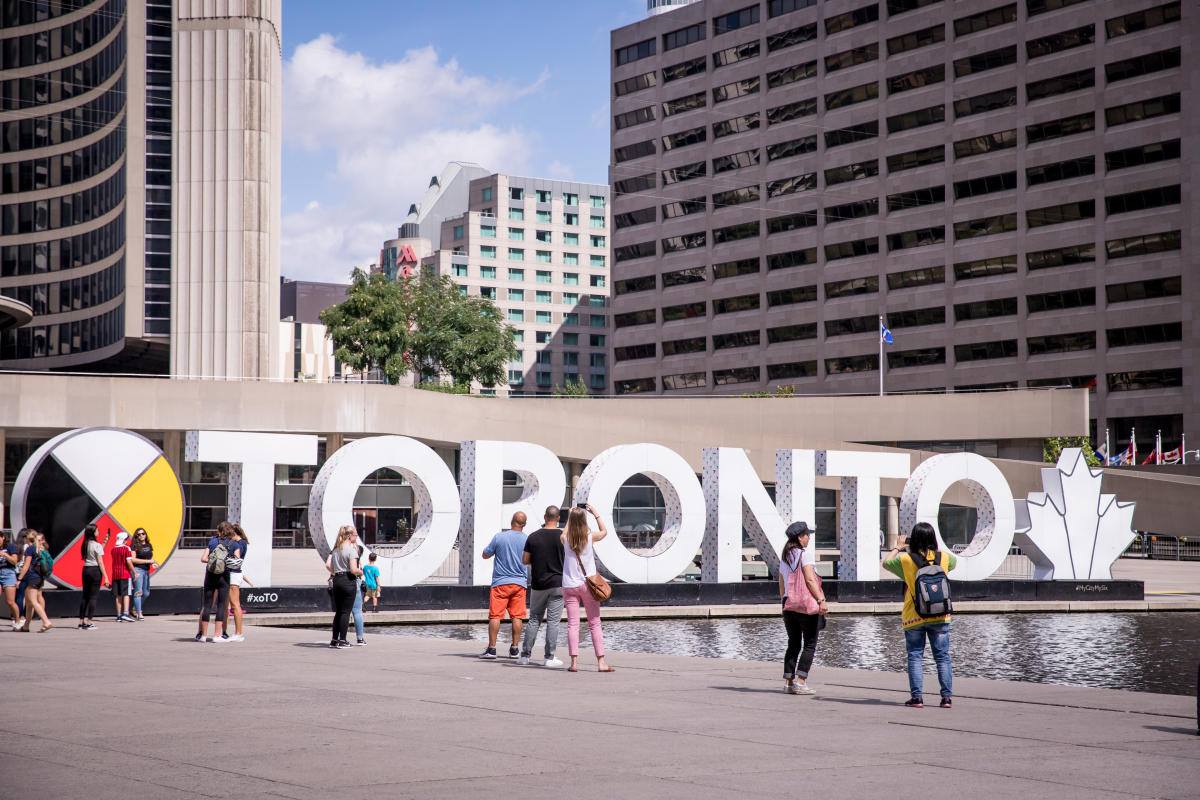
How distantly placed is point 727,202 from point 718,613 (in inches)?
3374

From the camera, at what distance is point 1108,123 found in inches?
3447

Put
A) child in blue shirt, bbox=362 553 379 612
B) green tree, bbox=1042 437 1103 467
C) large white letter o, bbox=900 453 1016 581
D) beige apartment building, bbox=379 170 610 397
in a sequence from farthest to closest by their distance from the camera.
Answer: beige apartment building, bbox=379 170 610 397 → green tree, bbox=1042 437 1103 467 → large white letter o, bbox=900 453 1016 581 → child in blue shirt, bbox=362 553 379 612

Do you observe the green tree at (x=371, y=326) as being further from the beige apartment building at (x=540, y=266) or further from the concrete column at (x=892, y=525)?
the beige apartment building at (x=540, y=266)

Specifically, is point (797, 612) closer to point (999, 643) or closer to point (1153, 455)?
point (999, 643)

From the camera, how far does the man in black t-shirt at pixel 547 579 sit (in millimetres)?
16500

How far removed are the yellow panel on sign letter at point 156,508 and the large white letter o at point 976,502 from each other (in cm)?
1548

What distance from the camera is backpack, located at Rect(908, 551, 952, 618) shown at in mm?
12875

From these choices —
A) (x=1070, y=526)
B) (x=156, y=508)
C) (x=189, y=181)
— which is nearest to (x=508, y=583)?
(x=156, y=508)

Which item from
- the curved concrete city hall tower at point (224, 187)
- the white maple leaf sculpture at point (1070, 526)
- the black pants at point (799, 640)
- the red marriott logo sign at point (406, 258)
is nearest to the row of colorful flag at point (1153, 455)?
the white maple leaf sculpture at point (1070, 526)

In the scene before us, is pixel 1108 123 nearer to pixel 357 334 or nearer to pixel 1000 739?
pixel 357 334

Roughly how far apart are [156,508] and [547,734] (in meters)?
16.9

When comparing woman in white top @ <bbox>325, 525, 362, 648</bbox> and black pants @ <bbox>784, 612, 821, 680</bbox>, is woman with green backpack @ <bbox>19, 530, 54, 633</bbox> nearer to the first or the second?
woman in white top @ <bbox>325, 525, 362, 648</bbox>

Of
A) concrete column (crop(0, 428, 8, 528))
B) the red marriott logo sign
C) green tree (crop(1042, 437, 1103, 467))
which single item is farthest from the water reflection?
the red marriott logo sign

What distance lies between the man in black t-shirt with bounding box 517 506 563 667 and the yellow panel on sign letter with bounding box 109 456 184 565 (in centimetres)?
1120
